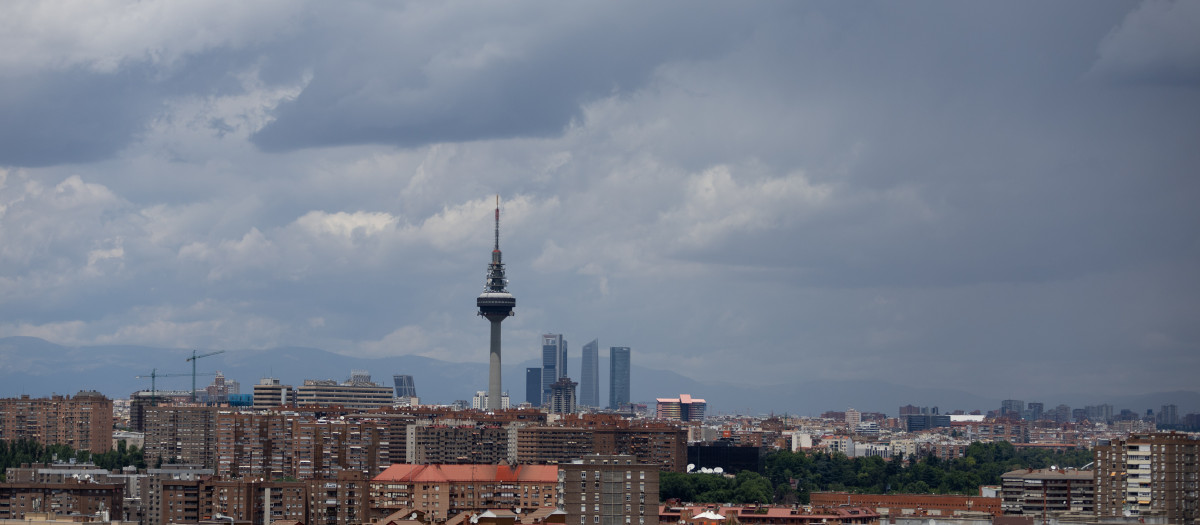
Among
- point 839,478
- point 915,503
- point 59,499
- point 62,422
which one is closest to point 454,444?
point 839,478

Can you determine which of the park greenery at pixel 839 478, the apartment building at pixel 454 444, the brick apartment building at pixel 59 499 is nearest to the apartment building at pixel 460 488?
the brick apartment building at pixel 59 499

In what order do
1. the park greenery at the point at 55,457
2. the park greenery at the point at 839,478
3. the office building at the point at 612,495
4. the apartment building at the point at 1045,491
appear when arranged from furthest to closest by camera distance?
the park greenery at the point at 55,457, the park greenery at the point at 839,478, the apartment building at the point at 1045,491, the office building at the point at 612,495

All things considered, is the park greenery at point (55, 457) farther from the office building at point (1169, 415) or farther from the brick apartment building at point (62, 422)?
the office building at point (1169, 415)

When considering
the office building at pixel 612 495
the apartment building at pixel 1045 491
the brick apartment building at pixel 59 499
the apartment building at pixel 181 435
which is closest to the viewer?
the office building at pixel 612 495

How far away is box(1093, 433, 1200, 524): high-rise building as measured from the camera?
75.0 metres

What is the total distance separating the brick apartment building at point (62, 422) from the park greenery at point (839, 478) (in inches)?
2210

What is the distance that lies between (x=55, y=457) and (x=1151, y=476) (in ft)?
235

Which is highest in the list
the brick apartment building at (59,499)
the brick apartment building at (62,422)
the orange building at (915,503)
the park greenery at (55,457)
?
the brick apartment building at (62,422)

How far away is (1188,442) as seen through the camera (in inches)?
3034

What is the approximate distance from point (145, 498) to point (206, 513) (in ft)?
26.4

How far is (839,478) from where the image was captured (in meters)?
154

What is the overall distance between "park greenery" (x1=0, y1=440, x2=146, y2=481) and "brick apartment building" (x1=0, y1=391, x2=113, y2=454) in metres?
19.1

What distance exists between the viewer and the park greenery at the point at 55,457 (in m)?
126

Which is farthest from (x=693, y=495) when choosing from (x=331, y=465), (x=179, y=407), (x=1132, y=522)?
(x=1132, y=522)
